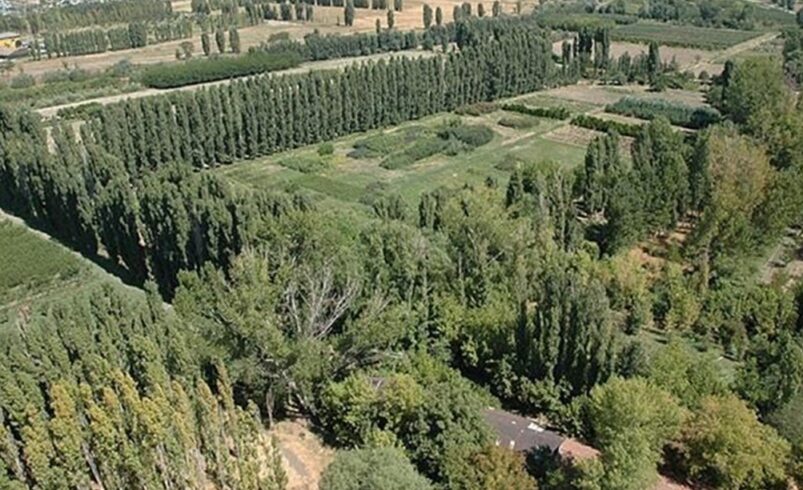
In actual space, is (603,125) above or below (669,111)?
below

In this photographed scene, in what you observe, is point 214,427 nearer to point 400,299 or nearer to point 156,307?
point 156,307

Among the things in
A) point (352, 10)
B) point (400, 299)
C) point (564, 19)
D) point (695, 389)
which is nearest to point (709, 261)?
point (695, 389)

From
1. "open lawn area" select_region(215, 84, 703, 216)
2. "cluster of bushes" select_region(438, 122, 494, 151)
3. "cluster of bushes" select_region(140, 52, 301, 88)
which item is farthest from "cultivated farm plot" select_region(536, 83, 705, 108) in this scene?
"cluster of bushes" select_region(140, 52, 301, 88)

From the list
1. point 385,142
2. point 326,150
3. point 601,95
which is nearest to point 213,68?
point 326,150

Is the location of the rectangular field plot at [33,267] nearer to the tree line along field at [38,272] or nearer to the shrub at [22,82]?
the tree line along field at [38,272]

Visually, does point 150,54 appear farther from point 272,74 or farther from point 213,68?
point 272,74

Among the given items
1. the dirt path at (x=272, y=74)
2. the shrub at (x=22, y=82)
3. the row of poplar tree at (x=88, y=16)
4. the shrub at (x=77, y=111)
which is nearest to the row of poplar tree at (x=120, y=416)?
the dirt path at (x=272, y=74)
